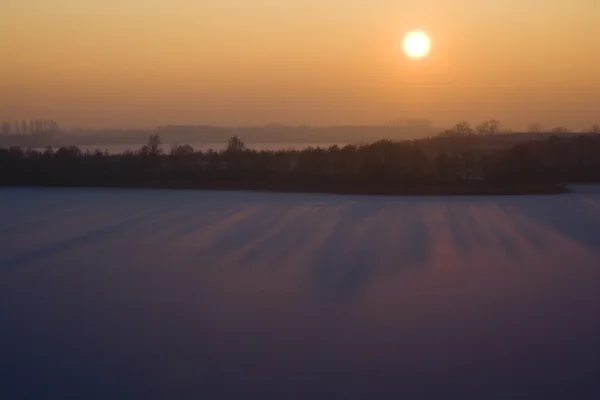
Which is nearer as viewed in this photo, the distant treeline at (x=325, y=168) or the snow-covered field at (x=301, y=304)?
the snow-covered field at (x=301, y=304)

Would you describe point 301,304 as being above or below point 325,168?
below

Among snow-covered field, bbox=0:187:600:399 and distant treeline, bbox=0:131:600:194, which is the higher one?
A: distant treeline, bbox=0:131:600:194

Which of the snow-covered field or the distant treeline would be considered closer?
the snow-covered field

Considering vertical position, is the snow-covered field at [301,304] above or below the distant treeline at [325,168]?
below

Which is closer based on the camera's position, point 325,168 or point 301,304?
point 301,304
